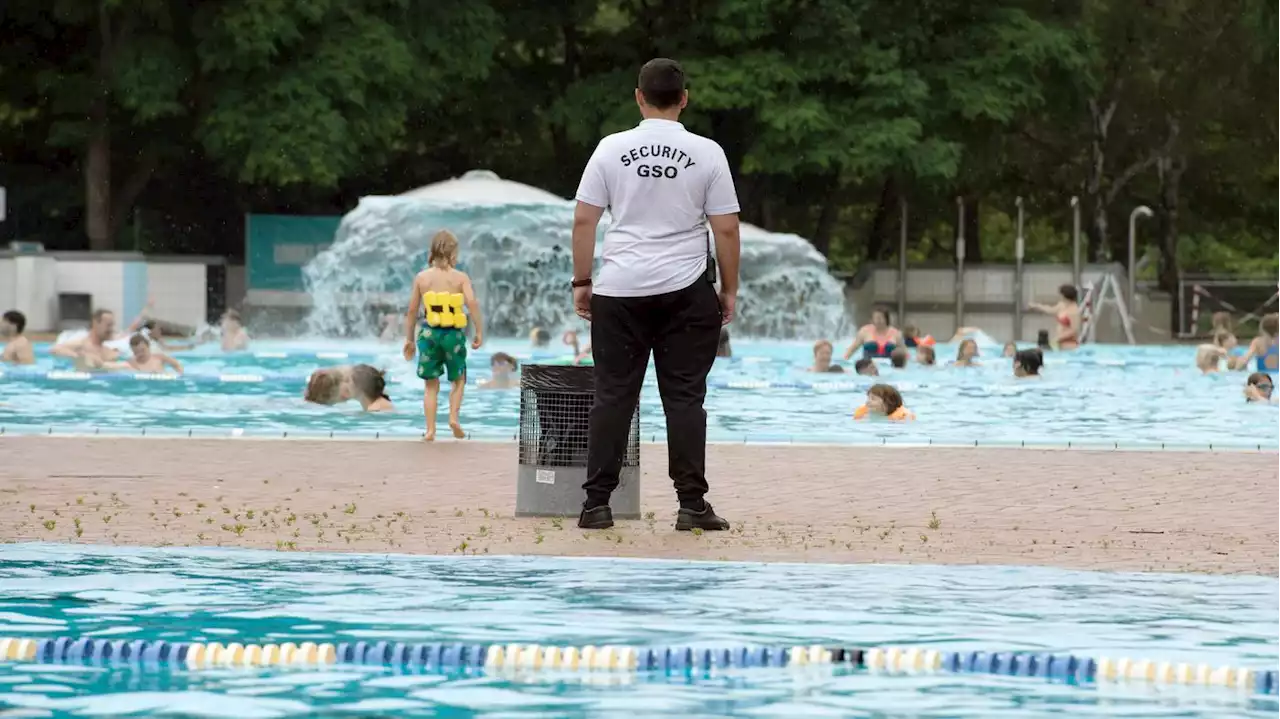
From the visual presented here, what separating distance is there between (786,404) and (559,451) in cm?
1424

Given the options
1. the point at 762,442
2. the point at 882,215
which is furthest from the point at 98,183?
the point at 762,442

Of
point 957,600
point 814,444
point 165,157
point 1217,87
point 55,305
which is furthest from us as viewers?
point 1217,87

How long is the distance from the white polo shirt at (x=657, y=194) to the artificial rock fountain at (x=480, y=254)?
31.1 m

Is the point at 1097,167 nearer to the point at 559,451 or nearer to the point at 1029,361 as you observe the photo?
the point at 1029,361

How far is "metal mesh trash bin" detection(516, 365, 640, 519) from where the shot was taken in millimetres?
11531

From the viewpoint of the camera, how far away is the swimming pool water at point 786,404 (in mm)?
21062

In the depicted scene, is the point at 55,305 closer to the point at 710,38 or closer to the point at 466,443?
the point at 710,38

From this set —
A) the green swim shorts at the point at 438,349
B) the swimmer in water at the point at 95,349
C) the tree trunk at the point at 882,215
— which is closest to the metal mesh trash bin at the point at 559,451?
the green swim shorts at the point at 438,349

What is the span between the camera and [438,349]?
1762 centimetres

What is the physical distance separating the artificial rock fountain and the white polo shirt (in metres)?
31.1

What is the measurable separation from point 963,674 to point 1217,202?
55480mm

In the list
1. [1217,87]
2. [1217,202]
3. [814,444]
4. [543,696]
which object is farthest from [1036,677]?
[1217,202]

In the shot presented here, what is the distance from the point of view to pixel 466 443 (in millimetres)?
16938

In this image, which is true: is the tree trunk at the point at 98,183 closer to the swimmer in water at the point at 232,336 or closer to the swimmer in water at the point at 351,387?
the swimmer in water at the point at 232,336
